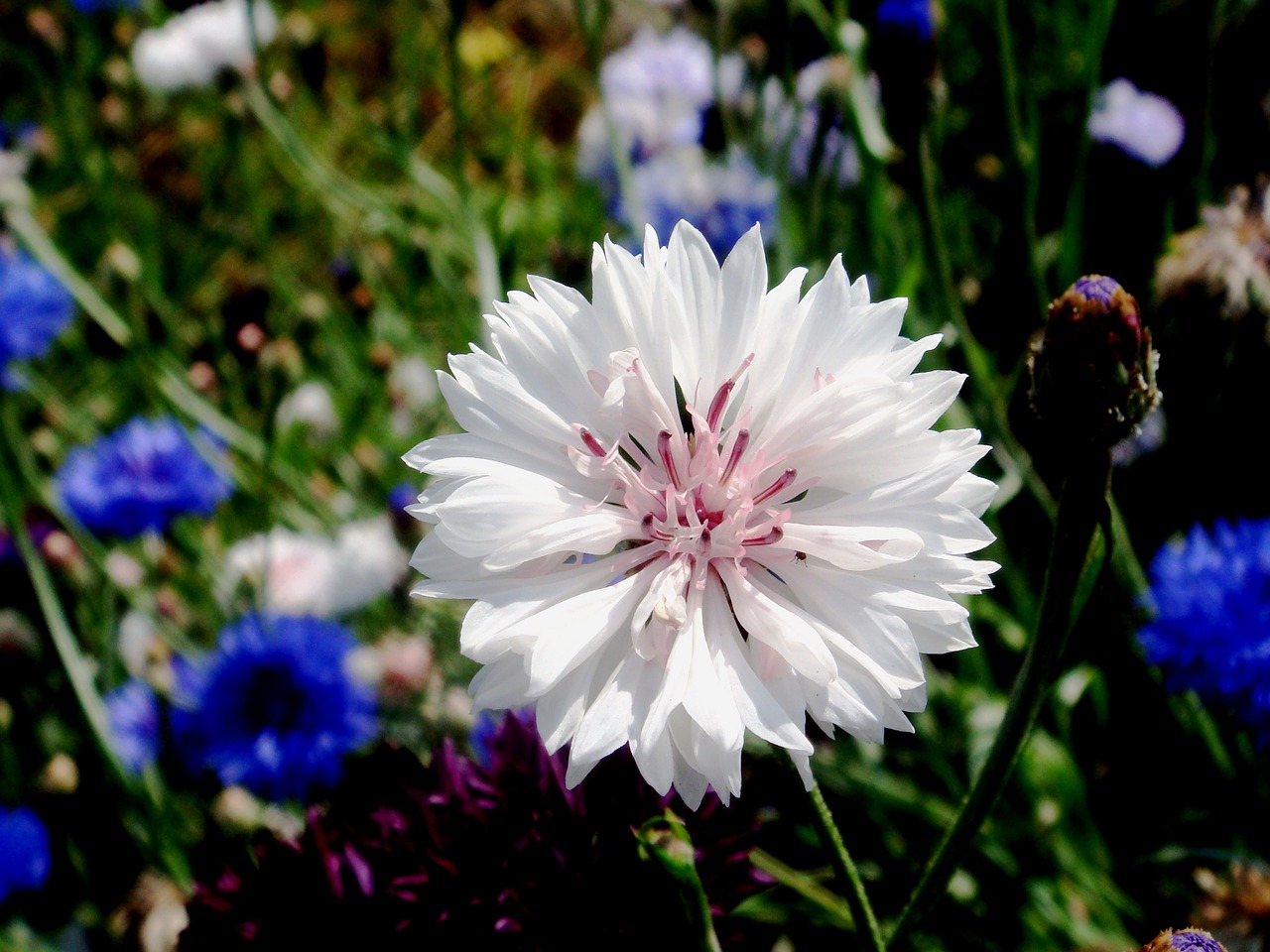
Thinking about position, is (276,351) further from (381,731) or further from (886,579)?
(886,579)

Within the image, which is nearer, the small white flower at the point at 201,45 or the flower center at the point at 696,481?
the flower center at the point at 696,481

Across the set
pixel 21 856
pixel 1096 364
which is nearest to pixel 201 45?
pixel 21 856

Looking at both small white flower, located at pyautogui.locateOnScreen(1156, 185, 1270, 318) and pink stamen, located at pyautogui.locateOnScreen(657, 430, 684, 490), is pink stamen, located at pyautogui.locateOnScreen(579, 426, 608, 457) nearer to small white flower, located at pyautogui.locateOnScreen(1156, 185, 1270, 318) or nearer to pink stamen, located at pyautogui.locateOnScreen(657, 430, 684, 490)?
pink stamen, located at pyautogui.locateOnScreen(657, 430, 684, 490)

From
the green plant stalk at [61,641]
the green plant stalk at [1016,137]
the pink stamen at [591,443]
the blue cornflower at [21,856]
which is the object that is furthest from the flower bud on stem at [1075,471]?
the blue cornflower at [21,856]

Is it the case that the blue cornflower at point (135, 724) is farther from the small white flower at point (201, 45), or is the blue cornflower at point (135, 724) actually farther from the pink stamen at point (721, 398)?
the small white flower at point (201, 45)

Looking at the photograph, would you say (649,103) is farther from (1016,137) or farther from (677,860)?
(677,860)

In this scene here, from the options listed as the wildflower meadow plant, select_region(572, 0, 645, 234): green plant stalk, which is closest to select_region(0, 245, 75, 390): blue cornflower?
the wildflower meadow plant

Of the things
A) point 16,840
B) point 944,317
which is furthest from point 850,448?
point 16,840
